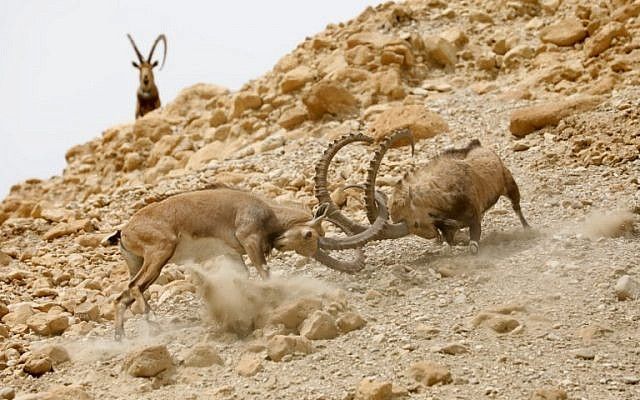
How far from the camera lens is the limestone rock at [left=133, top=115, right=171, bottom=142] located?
18.4 meters

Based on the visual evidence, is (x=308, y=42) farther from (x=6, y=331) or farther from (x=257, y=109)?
(x=6, y=331)

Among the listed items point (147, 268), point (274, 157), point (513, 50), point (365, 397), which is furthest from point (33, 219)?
point (365, 397)

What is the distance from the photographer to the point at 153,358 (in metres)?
6.30

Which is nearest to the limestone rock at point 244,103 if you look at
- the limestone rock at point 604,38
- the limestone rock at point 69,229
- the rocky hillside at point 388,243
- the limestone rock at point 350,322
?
the rocky hillside at point 388,243

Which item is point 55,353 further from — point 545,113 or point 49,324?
point 545,113

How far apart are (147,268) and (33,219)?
Answer: 755cm

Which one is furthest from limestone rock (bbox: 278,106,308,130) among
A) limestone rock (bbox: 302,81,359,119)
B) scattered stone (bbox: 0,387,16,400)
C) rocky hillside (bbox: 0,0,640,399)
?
scattered stone (bbox: 0,387,16,400)

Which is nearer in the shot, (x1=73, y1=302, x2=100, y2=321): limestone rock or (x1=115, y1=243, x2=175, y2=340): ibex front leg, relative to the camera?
(x1=115, y1=243, x2=175, y2=340): ibex front leg

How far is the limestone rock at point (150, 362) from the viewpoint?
629cm

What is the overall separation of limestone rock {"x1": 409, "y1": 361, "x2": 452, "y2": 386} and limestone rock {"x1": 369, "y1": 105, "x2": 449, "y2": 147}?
703 cm

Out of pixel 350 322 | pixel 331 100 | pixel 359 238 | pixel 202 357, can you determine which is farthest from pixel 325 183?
pixel 331 100

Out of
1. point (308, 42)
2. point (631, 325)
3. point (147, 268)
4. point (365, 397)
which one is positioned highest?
point (308, 42)

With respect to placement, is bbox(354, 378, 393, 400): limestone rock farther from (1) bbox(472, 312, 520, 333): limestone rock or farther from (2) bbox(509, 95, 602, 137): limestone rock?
(2) bbox(509, 95, 602, 137): limestone rock

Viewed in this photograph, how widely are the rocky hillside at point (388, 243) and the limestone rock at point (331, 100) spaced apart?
3cm
